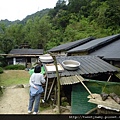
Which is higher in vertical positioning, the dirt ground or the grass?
the grass

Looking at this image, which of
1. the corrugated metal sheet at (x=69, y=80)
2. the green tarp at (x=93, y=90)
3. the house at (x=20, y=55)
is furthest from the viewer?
the corrugated metal sheet at (x=69, y=80)

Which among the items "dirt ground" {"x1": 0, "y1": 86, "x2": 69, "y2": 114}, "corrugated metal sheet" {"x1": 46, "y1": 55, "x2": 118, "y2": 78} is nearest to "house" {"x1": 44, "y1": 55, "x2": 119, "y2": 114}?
"corrugated metal sheet" {"x1": 46, "y1": 55, "x2": 118, "y2": 78}

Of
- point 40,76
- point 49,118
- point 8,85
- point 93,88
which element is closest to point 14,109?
point 49,118

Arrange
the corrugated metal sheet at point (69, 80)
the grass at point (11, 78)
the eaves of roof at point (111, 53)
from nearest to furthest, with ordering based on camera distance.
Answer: the grass at point (11, 78) → the corrugated metal sheet at point (69, 80) → the eaves of roof at point (111, 53)

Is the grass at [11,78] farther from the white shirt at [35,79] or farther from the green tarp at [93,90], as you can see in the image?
the green tarp at [93,90]

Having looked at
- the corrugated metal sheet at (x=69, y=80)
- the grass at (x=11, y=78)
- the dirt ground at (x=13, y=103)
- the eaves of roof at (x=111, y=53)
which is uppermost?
the eaves of roof at (x=111, y=53)

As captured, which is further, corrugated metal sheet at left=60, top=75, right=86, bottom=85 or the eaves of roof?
the eaves of roof

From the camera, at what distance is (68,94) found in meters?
2.31

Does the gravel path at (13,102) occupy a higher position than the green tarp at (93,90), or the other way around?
the gravel path at (13,102)

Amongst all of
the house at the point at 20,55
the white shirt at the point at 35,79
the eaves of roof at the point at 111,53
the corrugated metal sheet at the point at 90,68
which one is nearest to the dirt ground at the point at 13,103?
the white shirt at the point at 35,79

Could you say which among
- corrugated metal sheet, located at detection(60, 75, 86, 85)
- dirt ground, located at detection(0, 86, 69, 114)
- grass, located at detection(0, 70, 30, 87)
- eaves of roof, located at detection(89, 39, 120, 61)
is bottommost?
corrugated metal sheet, located at detection(60, 75, 86, 85)

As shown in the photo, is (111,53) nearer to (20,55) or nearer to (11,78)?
(20,55)

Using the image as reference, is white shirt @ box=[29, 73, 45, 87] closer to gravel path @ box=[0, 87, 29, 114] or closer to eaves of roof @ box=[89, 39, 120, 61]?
gravel path @ box=[0, 87, 29, 114]

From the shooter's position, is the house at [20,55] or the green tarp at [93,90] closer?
the house at [20,55]
